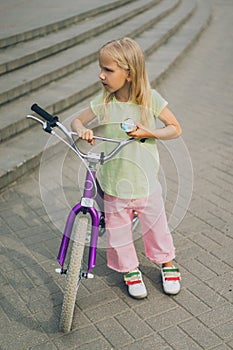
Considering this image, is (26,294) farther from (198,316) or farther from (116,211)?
(198,316)

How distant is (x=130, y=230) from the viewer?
3.64m

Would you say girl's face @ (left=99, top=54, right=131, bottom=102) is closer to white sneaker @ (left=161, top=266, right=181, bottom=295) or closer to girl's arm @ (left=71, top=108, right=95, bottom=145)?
girl's arm @ (left=71, top=108, right=95, bottom=145)

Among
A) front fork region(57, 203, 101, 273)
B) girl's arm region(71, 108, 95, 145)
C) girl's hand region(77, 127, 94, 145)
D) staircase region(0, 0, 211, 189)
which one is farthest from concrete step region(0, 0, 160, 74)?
girl's hand region(77, 127, 94, 145)

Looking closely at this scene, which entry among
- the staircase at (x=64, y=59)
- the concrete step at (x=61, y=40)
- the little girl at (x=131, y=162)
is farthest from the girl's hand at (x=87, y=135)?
the concrete step at (x=61, y=40)

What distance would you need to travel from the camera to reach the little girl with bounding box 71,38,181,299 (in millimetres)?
3152

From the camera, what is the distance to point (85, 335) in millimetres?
3238

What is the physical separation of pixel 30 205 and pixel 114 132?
1.68m

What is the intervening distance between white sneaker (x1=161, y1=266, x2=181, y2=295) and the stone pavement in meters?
0.05

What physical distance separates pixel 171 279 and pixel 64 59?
16.3 feet

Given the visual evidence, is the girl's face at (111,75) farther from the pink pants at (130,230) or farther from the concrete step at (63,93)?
the concrete step at (63,93)

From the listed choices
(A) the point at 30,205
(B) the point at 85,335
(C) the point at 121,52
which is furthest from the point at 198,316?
(A) the point at 30,205

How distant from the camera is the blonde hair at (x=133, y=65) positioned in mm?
3113

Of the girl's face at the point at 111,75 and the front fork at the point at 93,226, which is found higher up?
the girl's face at the point at 111,75

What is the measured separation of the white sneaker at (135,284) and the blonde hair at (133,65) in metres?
1.04
